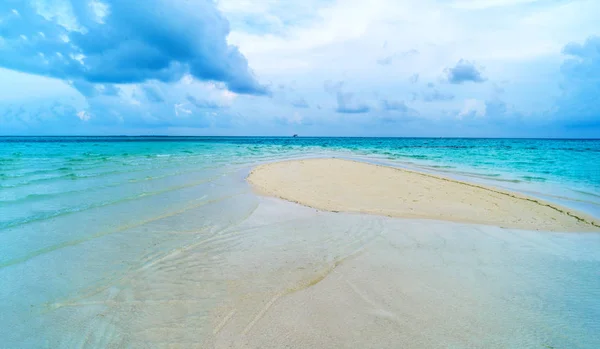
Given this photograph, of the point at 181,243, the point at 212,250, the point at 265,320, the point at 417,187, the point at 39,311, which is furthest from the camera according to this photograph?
the point at 417,187

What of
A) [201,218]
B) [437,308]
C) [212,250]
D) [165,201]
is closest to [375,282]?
[437,308]

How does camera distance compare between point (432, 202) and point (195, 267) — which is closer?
point (195, 267)

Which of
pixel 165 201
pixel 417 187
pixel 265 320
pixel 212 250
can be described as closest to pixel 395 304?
pixel 265 320

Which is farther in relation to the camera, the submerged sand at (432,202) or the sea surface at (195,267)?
the submerged sand at (432,202)

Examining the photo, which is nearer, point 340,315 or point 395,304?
point 340,315

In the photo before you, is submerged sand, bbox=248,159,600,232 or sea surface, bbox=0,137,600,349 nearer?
sea surface, bbox=0,137,600,349

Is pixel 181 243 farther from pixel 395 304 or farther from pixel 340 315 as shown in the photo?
pixel 395 304

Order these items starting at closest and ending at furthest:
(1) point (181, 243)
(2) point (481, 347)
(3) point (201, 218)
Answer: (2) point (481, 347) → (1) point (181, 243) → (3) point (201, 218)
